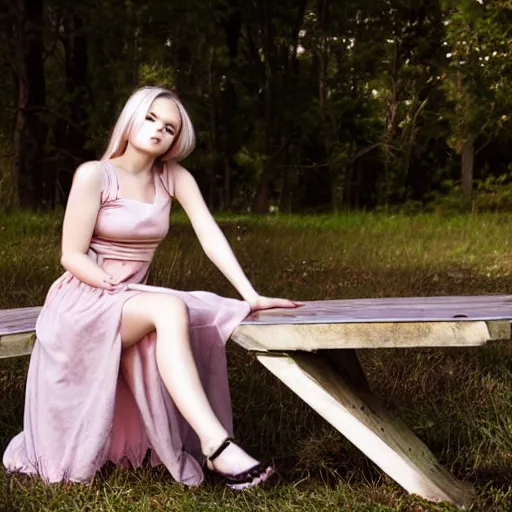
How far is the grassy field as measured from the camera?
3.33m

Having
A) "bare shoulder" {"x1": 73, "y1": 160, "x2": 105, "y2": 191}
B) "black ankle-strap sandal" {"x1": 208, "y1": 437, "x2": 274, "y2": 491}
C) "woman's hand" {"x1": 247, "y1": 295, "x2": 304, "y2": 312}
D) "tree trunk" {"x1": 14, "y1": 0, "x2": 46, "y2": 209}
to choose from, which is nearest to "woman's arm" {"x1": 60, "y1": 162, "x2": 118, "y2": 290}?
"bare shoulder" {"x1": 73, "y1": 160, "x2": 105, "y2": 191}

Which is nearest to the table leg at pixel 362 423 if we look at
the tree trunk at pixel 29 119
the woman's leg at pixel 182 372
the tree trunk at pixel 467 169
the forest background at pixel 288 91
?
the woman's leg at pixel 182 372

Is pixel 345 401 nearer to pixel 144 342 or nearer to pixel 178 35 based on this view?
pixel 144 342

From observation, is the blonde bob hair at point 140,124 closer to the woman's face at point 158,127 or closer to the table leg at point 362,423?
the woman's face at point 158,127

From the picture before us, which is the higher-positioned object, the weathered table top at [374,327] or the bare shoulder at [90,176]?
the bare shoulder at [90,176]

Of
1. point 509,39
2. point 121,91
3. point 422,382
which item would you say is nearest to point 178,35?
point 121,91

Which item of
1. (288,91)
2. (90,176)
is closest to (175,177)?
(90,176)

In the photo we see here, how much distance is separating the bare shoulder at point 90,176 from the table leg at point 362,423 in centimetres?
77

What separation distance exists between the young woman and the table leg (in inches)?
9.2

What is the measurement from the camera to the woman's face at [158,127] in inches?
137

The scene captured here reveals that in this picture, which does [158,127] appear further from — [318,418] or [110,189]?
[318,418]

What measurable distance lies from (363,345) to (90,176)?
3.40ft

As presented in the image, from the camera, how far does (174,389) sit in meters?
3.18

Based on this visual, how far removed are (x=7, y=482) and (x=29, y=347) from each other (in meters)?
0.43
